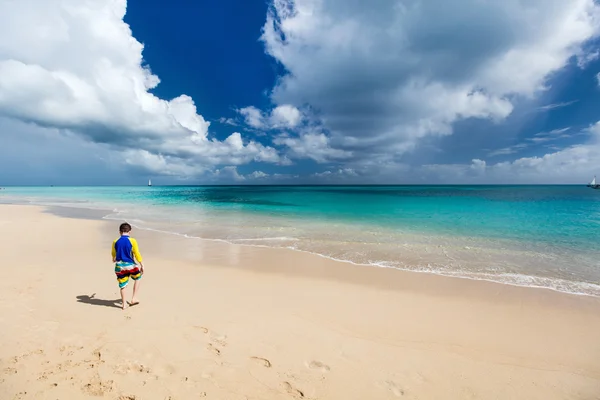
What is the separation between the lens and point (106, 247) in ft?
39.8

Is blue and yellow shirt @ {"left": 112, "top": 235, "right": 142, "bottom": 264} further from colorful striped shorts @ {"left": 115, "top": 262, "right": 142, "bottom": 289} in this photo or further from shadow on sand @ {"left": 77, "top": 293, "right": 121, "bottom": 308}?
shadow on sand @ {"left": 77, "top": 293, "right": 121, "bottom": 308}

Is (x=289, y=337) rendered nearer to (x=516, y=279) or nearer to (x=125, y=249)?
(x=125, y=249)

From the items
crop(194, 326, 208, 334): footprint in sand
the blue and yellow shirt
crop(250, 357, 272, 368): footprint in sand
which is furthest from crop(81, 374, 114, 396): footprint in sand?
the blue and yellow shirt

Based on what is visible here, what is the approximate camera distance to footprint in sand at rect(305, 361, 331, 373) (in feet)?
13.7

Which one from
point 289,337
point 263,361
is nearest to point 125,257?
point 263,361

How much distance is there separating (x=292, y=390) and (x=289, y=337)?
132 cm

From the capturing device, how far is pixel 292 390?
12.2 feet

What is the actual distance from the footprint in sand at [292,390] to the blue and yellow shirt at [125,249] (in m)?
4.22

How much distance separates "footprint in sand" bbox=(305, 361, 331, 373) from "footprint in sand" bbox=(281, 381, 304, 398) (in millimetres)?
509

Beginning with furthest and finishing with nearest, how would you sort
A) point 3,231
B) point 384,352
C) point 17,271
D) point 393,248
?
point 3,231, point 393,248, point 17,271, point 384,352

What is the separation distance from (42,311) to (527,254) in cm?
1777

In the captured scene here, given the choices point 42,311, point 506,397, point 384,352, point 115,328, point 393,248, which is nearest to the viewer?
point 506,397

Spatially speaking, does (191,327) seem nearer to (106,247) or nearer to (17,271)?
(17,271)

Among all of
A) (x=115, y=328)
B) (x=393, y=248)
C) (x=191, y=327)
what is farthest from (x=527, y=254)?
(x=115, y=328)
